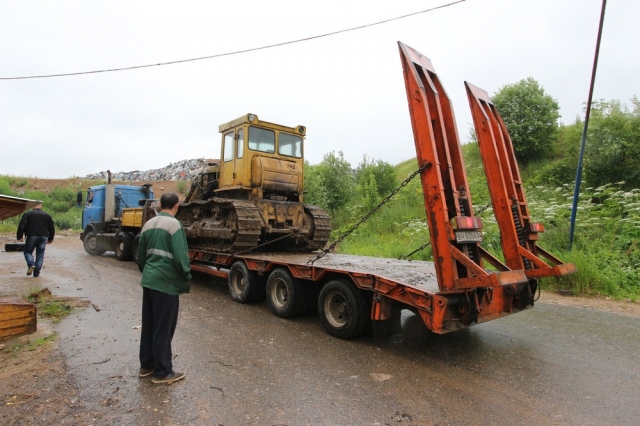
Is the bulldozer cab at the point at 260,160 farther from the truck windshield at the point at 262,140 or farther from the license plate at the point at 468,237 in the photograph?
the license plate at the point at 468,237

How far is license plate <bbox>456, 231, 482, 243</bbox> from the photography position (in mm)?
4551

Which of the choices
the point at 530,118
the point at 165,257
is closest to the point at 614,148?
the point at 530,118

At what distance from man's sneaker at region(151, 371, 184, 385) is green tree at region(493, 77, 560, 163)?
17.1m

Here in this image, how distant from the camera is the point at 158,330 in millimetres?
4059

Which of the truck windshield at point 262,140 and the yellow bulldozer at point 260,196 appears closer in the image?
the yellow bulldozer at point 260,196

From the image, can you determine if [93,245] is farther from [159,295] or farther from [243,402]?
[243,402]

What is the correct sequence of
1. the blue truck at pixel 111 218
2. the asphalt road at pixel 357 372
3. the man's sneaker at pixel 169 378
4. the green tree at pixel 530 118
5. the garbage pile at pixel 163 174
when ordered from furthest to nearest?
1. the garbage pile at pixel 163 174
2. the green tree at pixel 530 118
3. the blue truck at pixel 111 218
4. the man's sneaker at pixel 169 378
5. the asphalt road at pixel 357 372

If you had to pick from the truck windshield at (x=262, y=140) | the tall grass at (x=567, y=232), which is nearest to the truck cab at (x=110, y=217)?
the truck windshield at (x=262, y=140)

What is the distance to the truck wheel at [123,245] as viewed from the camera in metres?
13.0

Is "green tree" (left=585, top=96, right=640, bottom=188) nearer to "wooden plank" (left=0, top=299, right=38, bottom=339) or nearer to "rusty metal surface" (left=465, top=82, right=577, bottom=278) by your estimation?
"rusty metal surface" (left=465, top=82, right=577, bottom=278)

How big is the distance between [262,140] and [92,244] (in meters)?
9.24

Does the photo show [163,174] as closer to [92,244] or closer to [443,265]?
[92,244]

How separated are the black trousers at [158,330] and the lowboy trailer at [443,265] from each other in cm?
220

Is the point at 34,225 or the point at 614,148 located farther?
the point at 614,148
